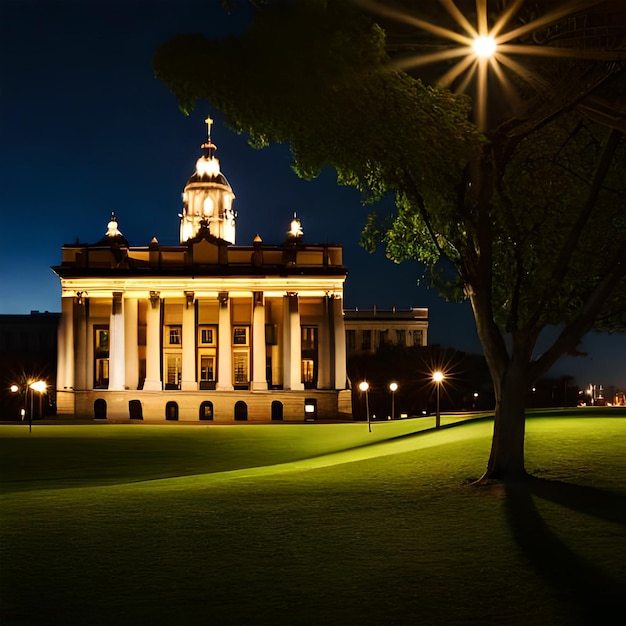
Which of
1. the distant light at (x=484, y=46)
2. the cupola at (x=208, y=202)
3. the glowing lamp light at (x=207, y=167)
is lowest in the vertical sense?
the distant light at (x=484, y=46)

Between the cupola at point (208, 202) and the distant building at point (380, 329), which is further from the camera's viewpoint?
the distant building at point (380, 329)

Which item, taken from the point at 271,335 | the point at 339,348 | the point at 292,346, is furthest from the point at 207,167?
the point at 339,348

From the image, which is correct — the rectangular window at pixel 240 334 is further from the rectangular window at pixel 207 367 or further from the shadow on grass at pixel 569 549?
the shadow on grass at pixel 569 549

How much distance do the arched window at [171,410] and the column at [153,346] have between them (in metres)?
1.88

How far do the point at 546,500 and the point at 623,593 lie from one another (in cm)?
553

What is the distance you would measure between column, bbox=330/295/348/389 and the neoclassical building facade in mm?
95

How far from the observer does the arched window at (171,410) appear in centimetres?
7719

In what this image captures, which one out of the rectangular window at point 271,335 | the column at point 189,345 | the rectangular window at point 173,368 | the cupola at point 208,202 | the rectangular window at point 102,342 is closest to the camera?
the column at point 189,345

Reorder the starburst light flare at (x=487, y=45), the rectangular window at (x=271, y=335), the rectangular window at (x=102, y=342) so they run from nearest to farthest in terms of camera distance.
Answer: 1. the starburst light flare at (x=487, y=45)
2. the rectangular window at (x=102, y=342)
3. the rectangular window at (x=271, y=335)

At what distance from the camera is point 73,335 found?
3061 inches

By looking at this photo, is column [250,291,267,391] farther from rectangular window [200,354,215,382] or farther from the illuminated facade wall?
rectangular window [200,354,215,382]

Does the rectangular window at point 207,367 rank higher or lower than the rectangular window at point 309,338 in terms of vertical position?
lower

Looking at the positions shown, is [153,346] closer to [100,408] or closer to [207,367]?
[207,367]

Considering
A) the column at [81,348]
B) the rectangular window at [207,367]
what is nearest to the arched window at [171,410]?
the rectangular window at [207,367]
